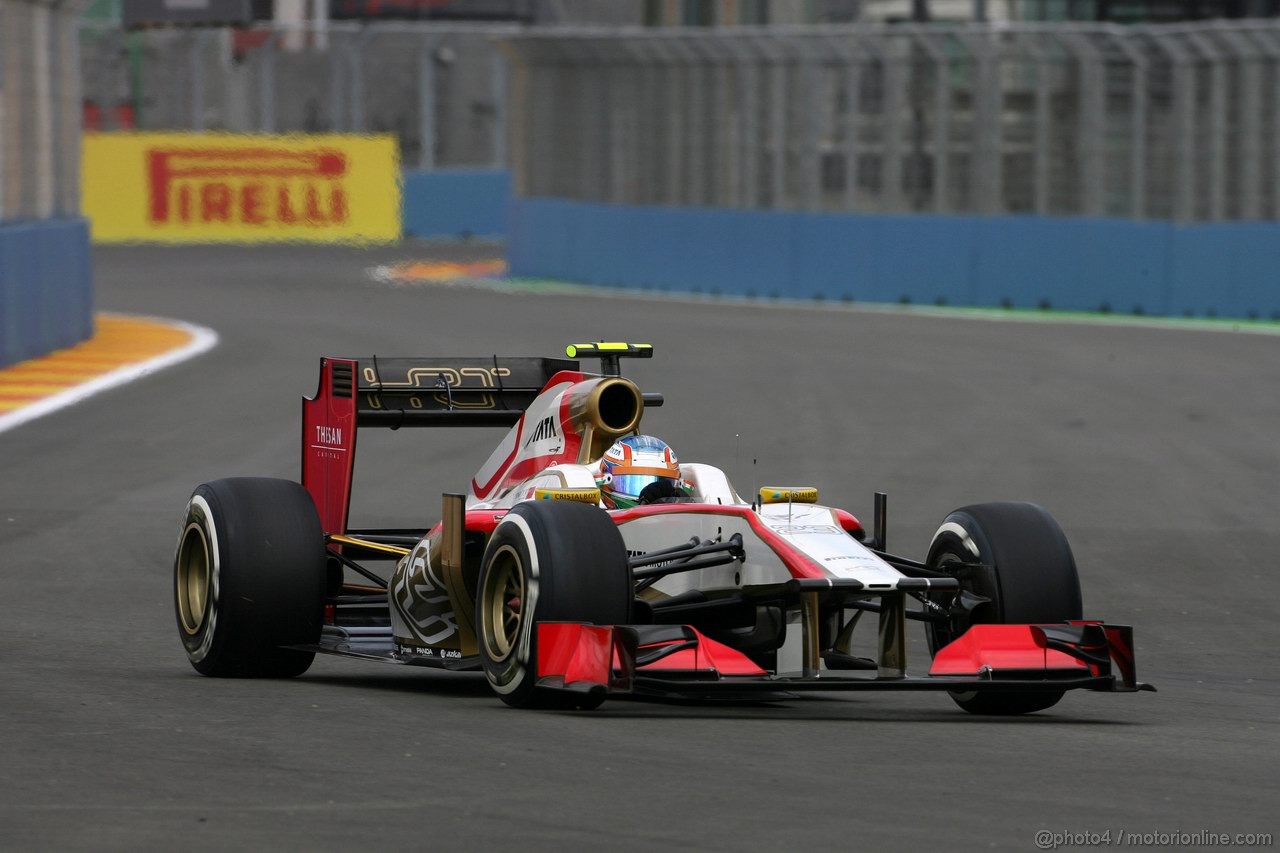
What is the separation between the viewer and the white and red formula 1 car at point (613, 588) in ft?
25.8

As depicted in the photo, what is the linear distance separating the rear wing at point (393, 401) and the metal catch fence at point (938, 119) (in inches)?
881

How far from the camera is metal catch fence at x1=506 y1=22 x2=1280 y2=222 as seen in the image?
31594 millimetres

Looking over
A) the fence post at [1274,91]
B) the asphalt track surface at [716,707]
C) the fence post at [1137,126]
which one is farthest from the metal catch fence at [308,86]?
the asphalt track surface at [716,707]

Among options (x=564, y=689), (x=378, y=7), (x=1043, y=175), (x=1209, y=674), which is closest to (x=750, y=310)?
(x=1043, y=175)

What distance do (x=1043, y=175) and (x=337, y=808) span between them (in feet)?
91.3

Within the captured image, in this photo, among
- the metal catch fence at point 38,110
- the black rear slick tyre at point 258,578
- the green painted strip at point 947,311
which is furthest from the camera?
the green painted strip at point 947,311

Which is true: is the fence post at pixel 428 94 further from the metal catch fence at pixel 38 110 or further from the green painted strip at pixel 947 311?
the metal catch fence at pixel 38 110

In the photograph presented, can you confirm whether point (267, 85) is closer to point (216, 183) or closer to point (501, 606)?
point (216, 183)

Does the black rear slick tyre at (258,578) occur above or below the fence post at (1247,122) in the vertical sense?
below

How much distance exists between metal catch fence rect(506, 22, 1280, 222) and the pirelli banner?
42.4 feet

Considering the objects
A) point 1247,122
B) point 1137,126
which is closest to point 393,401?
point 1247,122

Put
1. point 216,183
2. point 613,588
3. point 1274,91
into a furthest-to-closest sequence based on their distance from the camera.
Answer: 1. point 216,183
2. point 1274,91
3. point 613,588

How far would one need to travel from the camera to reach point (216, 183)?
50.8m

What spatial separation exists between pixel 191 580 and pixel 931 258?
994 inches
